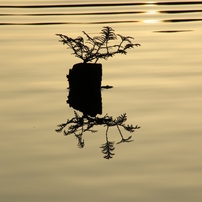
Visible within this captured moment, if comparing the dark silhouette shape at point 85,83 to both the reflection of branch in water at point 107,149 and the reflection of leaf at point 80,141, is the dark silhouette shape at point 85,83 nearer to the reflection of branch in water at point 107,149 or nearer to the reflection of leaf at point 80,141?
the reflection of leaf at point 80,141

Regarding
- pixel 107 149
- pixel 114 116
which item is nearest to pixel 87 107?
pixel 114 116

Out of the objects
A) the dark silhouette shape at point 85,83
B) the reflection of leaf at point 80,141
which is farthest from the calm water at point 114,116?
the dark silhouette shape at point 85,83

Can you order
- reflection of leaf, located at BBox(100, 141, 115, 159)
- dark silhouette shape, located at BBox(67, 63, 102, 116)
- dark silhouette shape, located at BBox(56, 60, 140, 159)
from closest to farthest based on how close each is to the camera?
1. reflection of leaf, located at BBox(100, 141, 115, 159)
2. dark silhouette shape, located at BBox(56, 60, 140, 159)
3. dark silhouette shape, located at BBox(67, 63, 102, 116)

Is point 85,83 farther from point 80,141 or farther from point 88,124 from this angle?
point 80,141

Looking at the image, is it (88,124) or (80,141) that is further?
(88,124)

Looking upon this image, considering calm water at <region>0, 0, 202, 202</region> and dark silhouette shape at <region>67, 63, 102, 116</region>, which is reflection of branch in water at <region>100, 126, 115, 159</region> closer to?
calm water at <region>0, 0, 202, 202</region>

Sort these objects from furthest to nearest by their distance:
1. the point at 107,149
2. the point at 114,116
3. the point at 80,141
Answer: the point at 114,116 < the point at 80,141 < the point at 107,149

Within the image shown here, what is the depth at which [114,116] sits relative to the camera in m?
10.6

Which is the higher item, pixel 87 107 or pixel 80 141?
pixel 87 107

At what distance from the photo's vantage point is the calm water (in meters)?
7.68

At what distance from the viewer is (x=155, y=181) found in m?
7.82

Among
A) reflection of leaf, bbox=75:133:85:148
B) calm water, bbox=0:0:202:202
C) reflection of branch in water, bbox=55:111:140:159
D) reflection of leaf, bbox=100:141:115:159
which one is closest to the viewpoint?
calm water, bbox=0:0:202:202

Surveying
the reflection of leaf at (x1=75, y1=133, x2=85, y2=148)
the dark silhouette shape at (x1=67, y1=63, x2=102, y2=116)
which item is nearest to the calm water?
the reflection of leaf at (x1=75, y1=133, x2=85, y2=148)

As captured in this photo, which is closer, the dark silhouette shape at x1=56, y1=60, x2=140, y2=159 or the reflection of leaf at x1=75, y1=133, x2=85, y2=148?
the reflection of leaf at x1=75, y1=133, x2=85, y2=148
